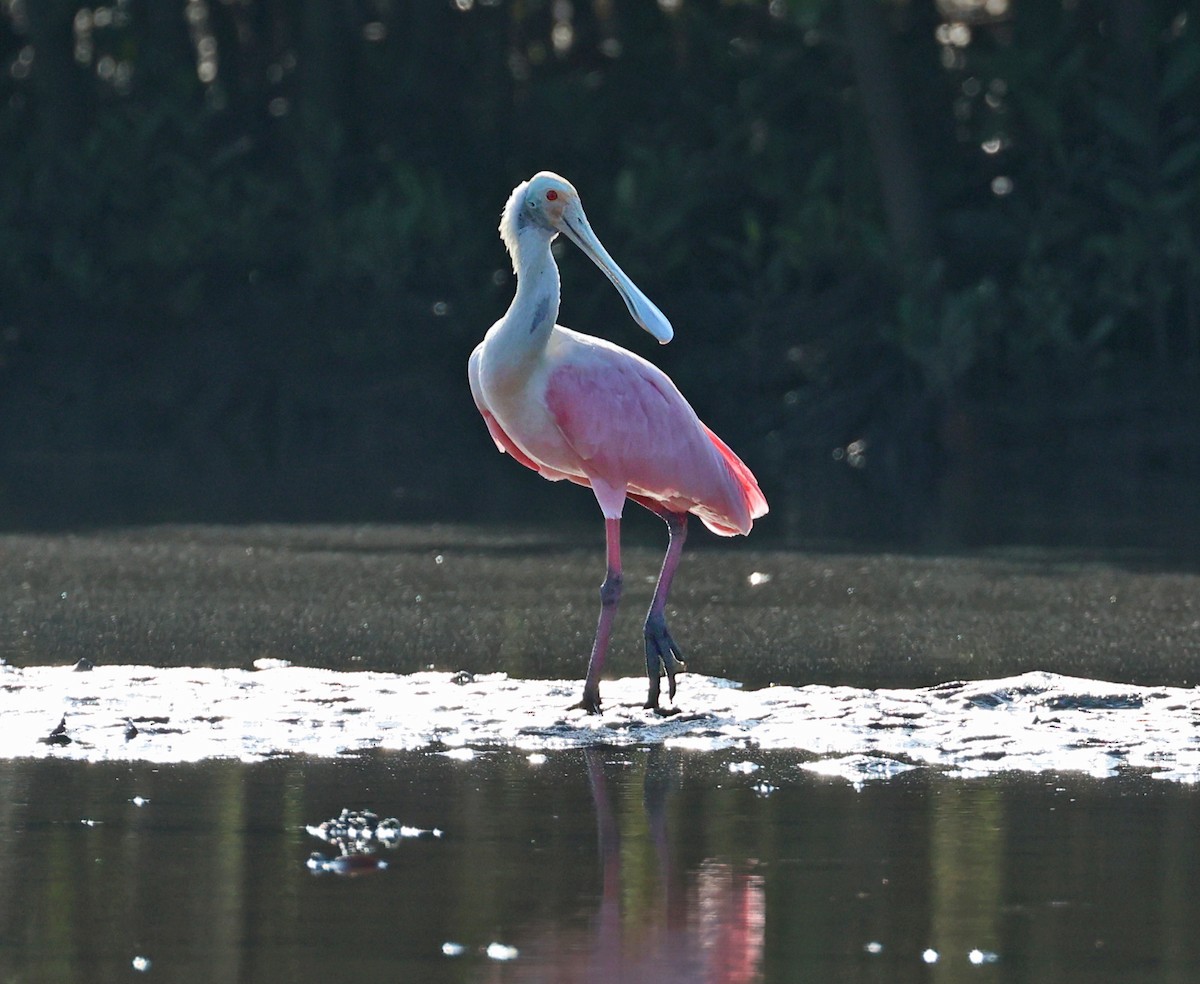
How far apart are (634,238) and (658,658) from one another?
13.4 meters

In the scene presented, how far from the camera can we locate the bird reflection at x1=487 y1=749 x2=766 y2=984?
4105 millimetres

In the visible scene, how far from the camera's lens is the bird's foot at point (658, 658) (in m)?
7.03

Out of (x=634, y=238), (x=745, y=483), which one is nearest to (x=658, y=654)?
(x=745, y=483)

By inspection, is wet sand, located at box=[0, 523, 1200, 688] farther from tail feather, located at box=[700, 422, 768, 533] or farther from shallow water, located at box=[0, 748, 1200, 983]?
shallow water, located at box=[0, 748, 1200, 983]

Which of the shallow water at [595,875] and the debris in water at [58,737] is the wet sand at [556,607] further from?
the shallow water at [595,875]

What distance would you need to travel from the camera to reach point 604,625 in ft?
23.5

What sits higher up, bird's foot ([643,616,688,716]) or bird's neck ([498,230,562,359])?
bird's neck ([498,230,562,359])

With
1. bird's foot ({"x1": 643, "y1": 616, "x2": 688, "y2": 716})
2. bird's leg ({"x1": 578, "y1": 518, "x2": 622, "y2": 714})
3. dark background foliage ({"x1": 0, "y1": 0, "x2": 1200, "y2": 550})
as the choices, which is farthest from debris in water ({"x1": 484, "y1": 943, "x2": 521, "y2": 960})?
dark background foliage ({"x1": 0, "y1": 0, "x2": 1200, "y2": 550})

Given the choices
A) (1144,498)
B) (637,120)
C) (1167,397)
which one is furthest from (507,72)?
(1144,498)

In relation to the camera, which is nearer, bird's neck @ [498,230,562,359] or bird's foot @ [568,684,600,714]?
bird's foot @ [568,684,600,714]

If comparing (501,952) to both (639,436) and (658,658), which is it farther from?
(639,436)

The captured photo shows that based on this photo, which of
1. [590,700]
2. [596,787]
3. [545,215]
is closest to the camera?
[596,787]

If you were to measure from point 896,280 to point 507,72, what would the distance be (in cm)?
623

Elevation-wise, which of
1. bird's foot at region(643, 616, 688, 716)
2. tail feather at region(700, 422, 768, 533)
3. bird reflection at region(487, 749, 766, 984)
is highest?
tail feather at region(700, 422, 768, 533)
